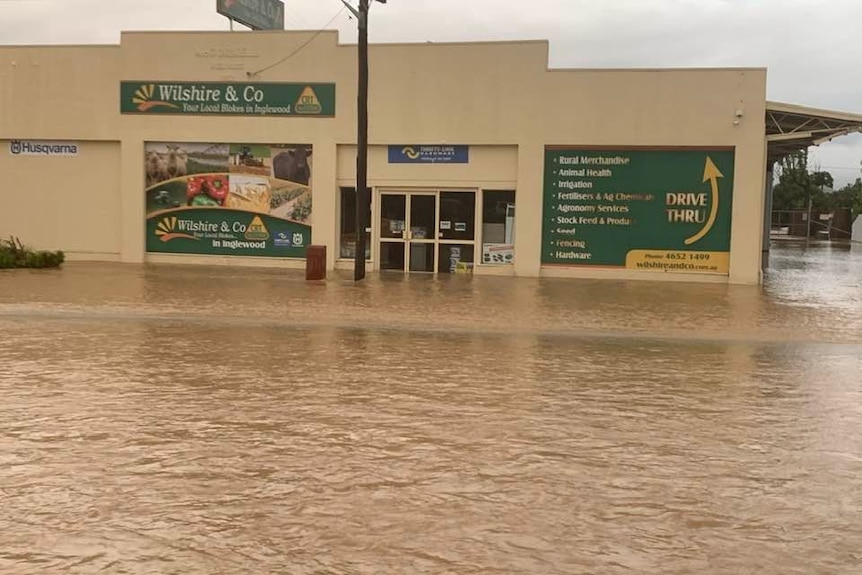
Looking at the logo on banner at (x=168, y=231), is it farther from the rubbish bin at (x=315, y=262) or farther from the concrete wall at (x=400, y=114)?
the rubbish bin at (x=315, y=262)

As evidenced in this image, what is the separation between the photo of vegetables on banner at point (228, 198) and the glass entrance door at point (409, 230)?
223 centimetres

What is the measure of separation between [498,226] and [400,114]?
4.09m

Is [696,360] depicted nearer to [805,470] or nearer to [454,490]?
[805,470]

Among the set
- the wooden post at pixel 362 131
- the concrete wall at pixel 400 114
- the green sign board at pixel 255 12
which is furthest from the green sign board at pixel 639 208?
the green sign board at pixel 255 12

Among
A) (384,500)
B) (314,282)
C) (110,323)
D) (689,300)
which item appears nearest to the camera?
(384,500)

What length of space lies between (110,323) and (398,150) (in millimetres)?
12177

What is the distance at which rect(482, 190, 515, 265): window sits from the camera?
23094 millimetres

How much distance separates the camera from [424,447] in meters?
6.13

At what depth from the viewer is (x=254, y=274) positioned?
71.2 feet

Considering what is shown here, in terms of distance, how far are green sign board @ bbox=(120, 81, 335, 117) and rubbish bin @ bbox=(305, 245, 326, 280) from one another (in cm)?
525

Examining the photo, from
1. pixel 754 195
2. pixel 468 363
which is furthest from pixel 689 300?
pixel 468 363

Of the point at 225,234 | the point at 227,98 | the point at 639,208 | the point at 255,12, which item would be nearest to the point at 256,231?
the point at 225,234

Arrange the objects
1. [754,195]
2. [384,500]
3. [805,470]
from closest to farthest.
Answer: [384,500] < [805,470] < [754,195]

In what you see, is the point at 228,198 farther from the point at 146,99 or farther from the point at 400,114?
the point at 400,114
